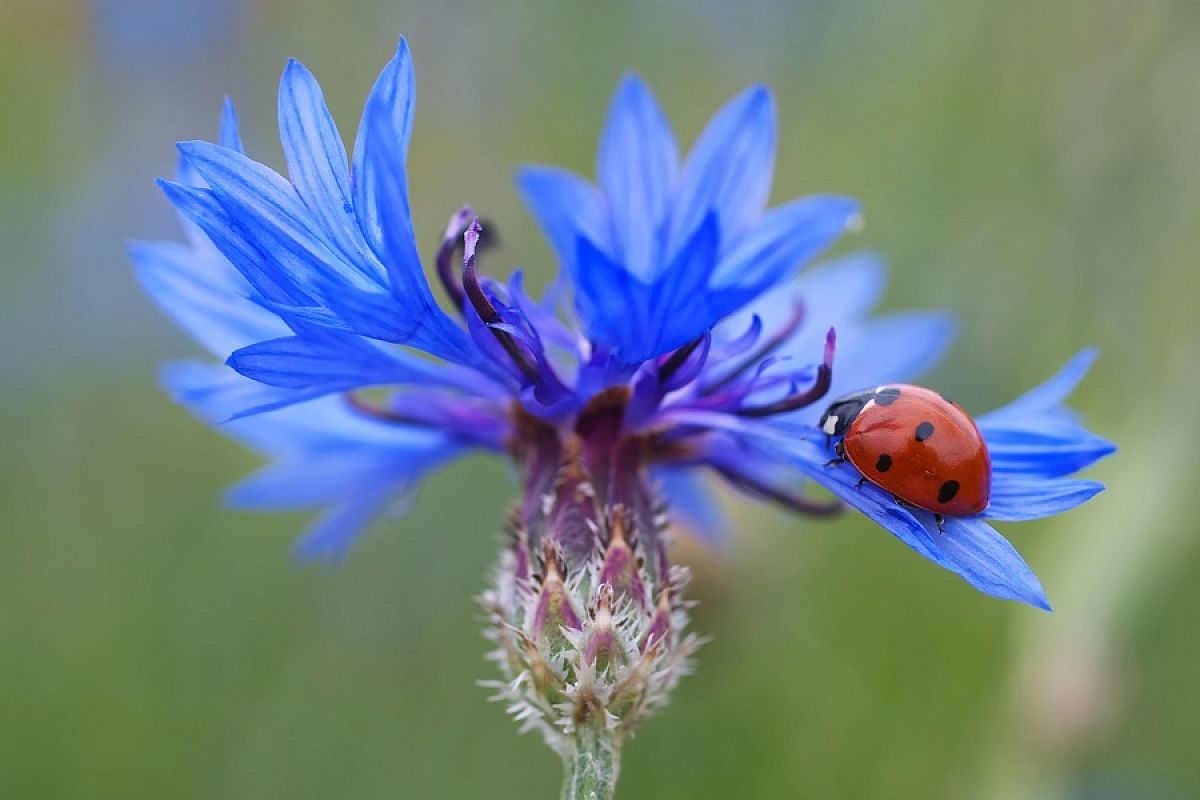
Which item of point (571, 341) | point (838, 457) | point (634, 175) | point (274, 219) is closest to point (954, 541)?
point (838, 457)

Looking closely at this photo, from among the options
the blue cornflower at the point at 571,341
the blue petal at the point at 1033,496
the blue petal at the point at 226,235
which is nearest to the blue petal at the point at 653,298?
the blue cornflower at the point at 571,341

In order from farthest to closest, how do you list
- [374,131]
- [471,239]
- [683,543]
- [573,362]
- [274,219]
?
[683,543] < [573,362] < [471,239] < [274,219] < [374,131]

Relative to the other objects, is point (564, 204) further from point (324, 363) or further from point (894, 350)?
point (894, 350)

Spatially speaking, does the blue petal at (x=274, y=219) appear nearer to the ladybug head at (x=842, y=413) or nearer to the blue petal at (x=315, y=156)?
the blue petal at (x=315, y=156)

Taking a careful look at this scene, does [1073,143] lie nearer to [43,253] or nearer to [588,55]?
[588,55]

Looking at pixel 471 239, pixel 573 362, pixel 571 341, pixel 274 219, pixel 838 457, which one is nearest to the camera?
pixel 274 219

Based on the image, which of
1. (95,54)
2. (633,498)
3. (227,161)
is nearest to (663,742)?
(633,498)
